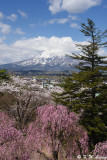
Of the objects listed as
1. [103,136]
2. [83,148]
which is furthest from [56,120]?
[103,136]

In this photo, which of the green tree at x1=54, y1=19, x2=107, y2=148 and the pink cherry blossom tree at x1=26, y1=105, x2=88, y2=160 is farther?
the green tree at x1=54, y1=19, x2=107, y2=148

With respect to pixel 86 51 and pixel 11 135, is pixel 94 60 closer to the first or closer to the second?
pixel 86 51

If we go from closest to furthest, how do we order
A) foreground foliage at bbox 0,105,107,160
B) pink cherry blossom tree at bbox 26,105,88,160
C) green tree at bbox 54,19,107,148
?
foreground foliage at bbox 0,105,107,160
pink cherry blossom tree at bbox 26,105,88,160
green tree at bbox 54,19,107,148

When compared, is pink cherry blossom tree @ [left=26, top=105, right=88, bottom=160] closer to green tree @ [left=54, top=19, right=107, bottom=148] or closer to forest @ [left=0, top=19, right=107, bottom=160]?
forest @ [left=0, top=19, right=107, bottom=160]

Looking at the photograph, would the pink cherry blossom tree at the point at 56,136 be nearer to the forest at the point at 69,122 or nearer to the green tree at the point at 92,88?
the forest at the point at 69,122

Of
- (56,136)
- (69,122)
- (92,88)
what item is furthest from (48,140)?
(92,88)

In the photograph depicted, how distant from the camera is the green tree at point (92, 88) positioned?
14514 mm

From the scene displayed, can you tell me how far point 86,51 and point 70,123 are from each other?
9726 mm

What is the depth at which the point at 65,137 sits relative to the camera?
1076cm

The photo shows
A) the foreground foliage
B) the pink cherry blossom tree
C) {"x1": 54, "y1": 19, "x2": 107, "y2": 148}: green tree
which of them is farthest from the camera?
{"x1": 54, "y1": 19, "x2": 107, "y2": 148}: green tree

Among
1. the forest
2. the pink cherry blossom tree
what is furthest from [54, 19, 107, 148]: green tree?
the pink cherry blossom tree

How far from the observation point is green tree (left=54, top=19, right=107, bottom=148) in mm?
14514

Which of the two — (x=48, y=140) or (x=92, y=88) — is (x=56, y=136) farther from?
(x=92, y=88)

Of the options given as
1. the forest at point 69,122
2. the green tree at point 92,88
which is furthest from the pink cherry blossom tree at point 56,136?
the green tree at point 92,88
